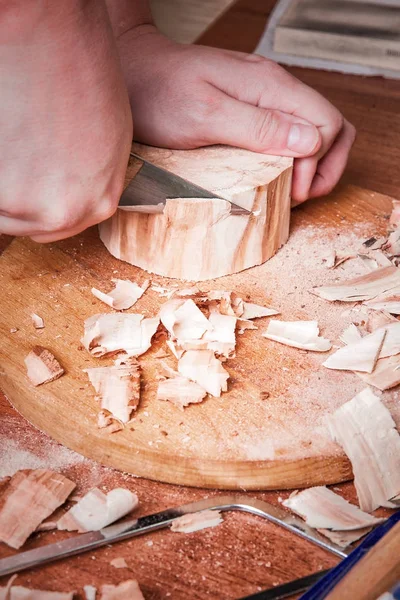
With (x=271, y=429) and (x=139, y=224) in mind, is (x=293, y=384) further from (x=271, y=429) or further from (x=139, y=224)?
(x=139, y=224)

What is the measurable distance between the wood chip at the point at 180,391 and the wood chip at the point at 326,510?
0.19 meters

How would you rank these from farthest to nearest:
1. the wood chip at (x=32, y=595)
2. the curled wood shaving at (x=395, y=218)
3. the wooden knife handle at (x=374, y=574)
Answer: the curled wood shaving at (x=395, y=218) < the wood chip at (x=32, y=595) < the wooden knife handle at (x=374, y=574)

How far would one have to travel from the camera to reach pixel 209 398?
1063 millimetres

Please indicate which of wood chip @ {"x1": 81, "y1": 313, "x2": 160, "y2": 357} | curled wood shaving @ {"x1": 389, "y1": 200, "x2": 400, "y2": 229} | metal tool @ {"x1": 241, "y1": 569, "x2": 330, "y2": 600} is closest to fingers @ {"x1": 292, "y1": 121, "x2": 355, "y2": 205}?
curled wood shaving @ {"x1": 389, "y1": 200, "x2": 400, "y2": 229}

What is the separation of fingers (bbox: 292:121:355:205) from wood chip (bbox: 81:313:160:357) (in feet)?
1.36

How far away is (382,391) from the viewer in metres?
1.08

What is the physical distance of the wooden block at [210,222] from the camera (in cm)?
124

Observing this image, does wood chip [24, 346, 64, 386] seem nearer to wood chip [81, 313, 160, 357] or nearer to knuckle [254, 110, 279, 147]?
wood chip [81, 313, 160, 357]

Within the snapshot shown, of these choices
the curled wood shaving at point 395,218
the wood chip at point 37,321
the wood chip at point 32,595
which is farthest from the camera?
the curled wood shaving at point 395,218

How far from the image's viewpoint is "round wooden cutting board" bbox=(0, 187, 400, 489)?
978mm

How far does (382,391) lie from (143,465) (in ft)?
1.17

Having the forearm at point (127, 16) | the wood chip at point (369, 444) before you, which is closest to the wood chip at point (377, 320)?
the wood chip at point (369, 444)

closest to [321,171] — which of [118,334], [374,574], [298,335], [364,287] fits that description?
[364,287]

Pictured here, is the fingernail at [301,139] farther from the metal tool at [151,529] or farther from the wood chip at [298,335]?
the metal tool at [151,529]
